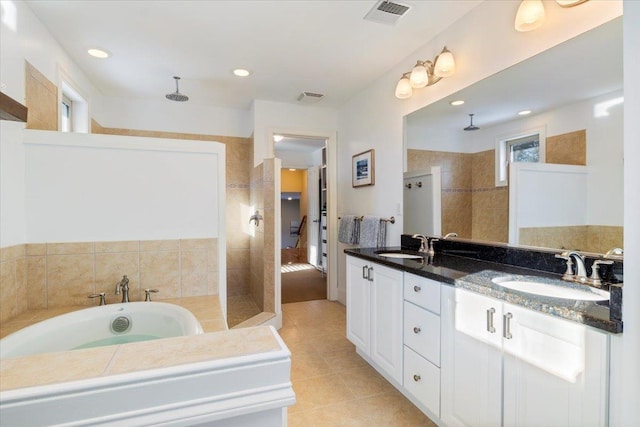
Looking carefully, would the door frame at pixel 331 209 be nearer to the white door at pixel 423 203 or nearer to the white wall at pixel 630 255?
the white door at pixel 423 203

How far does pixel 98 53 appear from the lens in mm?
2664

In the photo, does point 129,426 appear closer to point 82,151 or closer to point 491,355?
point 491,355

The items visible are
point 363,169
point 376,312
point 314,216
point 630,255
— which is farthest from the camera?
point 314,216

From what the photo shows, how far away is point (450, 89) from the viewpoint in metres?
2.25

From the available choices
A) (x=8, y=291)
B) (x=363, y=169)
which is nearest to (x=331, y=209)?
(x=363, y=169)

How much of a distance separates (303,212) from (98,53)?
6220 millimetres

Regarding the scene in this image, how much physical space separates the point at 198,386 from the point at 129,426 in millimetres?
130

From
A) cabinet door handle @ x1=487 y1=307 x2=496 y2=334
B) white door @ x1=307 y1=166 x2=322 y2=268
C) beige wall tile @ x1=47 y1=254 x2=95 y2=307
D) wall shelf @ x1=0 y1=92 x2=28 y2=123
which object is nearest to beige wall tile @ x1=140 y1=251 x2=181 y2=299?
beige wall tile @ x1=47 y1=254 x2=95 y2=307

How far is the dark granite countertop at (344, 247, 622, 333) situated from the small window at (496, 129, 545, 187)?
0.56m

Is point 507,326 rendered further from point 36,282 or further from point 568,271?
point 36,282

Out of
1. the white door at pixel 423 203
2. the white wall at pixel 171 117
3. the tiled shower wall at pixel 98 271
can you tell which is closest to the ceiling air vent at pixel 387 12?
the white door at pixel 423 203

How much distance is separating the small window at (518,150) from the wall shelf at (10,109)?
2379mm

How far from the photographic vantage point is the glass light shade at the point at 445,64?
216 cm

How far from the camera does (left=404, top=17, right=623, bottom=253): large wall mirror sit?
1.42 metres
